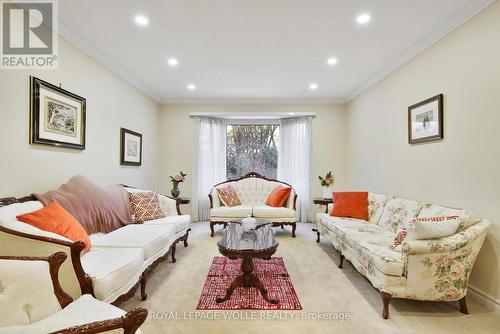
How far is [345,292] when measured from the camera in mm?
2436

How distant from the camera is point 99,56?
330 centimetres

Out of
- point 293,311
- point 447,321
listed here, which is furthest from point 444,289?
point 293,311

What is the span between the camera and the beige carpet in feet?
6.18

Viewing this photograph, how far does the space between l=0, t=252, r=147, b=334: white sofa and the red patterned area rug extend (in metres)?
1.06

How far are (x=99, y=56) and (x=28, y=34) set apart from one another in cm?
94

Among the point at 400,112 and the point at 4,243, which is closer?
the point at 4,243

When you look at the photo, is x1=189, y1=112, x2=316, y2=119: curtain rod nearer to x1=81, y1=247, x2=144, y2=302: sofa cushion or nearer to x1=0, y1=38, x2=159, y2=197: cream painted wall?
x1=0, y1=38, x2=159, y2=197: cream painted wall

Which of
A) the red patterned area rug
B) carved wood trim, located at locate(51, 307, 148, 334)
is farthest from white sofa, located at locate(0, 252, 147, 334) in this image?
the red patterned area rug

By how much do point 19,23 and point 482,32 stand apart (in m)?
4.23

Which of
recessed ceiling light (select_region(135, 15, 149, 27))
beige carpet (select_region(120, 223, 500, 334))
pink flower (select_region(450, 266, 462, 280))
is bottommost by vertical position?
beige carpet (select_region(120, 223, 500, 334))

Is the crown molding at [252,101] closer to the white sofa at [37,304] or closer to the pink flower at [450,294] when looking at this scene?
the pink flower at [450,294]

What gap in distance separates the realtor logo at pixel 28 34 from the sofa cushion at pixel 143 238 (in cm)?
179

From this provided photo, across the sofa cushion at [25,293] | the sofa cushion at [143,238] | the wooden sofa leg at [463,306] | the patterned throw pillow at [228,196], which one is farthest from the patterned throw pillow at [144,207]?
the wooden sofa leg at [463,306]

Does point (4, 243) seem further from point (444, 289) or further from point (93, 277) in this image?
point (444, 289)
